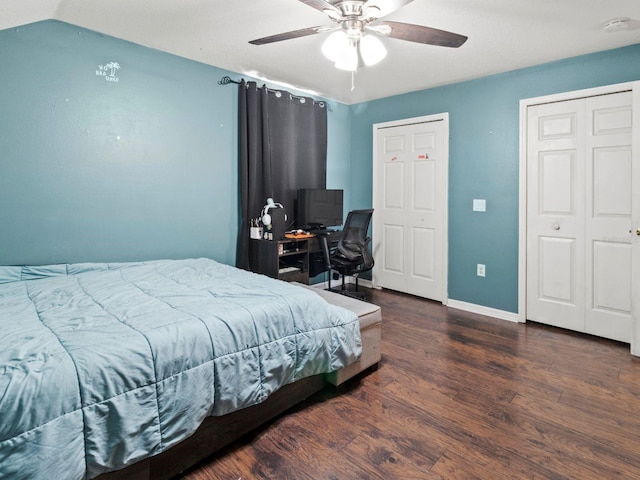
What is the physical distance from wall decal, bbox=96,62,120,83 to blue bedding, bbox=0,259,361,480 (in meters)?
1.52

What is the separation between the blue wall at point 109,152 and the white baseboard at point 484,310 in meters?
2.43

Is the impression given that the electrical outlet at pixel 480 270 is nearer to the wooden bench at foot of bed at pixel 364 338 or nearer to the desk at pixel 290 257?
the desk at pixel 290 257

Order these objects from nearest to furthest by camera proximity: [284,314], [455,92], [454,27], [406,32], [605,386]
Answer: [284,314]
[406,32]
[605,386]
[454,27]
[455,92]

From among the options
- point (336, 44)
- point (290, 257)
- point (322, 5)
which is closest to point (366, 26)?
point (322, 5)

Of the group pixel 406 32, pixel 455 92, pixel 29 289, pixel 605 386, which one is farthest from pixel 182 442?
pixel 455 92

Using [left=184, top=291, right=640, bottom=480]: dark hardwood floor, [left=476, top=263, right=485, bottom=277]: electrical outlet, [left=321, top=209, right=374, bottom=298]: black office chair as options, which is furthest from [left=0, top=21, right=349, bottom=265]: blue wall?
[left=476, top=263, right=485, bottom=277]: electrical outlet

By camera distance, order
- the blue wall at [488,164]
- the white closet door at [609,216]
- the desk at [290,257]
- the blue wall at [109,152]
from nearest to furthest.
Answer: the blue wall at [109,152], the white closet door at [609,216], the blue wall at [488,164], the desk at [290,257]

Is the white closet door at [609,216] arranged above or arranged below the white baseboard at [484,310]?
above

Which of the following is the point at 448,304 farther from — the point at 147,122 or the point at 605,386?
the point at 147,122

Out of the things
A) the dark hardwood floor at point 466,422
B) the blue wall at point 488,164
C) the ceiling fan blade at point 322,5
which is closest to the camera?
the dark hardwood floor at point 466,422

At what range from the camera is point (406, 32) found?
2.09 metres

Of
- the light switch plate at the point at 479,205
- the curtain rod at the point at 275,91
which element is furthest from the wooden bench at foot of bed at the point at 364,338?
the curtain rod at the point at 275,91

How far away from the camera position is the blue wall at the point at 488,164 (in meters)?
3.40

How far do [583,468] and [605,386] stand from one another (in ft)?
3.14
